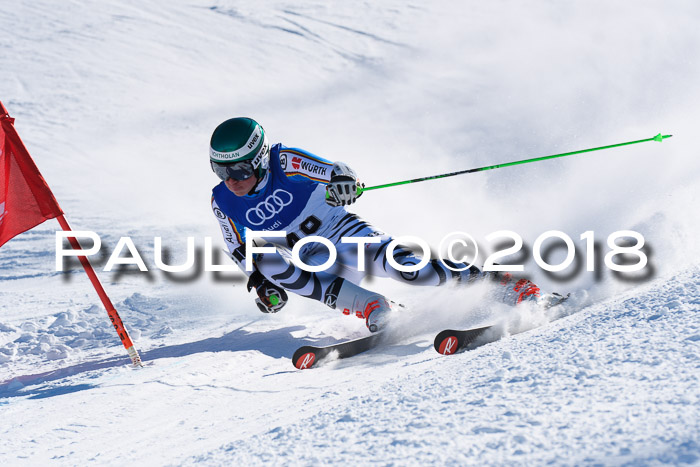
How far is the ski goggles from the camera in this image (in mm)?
4258

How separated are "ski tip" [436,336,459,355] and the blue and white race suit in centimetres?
88

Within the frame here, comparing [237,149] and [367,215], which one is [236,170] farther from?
[367,215]

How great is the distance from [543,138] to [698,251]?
311 inches

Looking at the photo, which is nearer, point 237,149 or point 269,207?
point 237,149

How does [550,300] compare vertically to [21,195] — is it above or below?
below

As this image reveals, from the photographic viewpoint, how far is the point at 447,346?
360 cm

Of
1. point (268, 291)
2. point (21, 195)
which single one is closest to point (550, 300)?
point (268, 291)

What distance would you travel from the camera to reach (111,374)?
168 inches

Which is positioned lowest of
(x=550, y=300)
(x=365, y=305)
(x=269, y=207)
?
(x=365, y=305)

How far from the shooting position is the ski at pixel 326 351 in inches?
161

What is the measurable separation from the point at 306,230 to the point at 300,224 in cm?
6

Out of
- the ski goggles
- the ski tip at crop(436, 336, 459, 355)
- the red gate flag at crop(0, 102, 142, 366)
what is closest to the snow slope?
the ski tip at crop(436, 336, 459, 355)

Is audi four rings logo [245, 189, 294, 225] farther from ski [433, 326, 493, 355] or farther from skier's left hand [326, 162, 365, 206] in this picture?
ski [433, 326, 493, 355]

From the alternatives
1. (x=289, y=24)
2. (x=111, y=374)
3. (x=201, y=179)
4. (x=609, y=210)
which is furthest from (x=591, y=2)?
(x=111, y=374)
